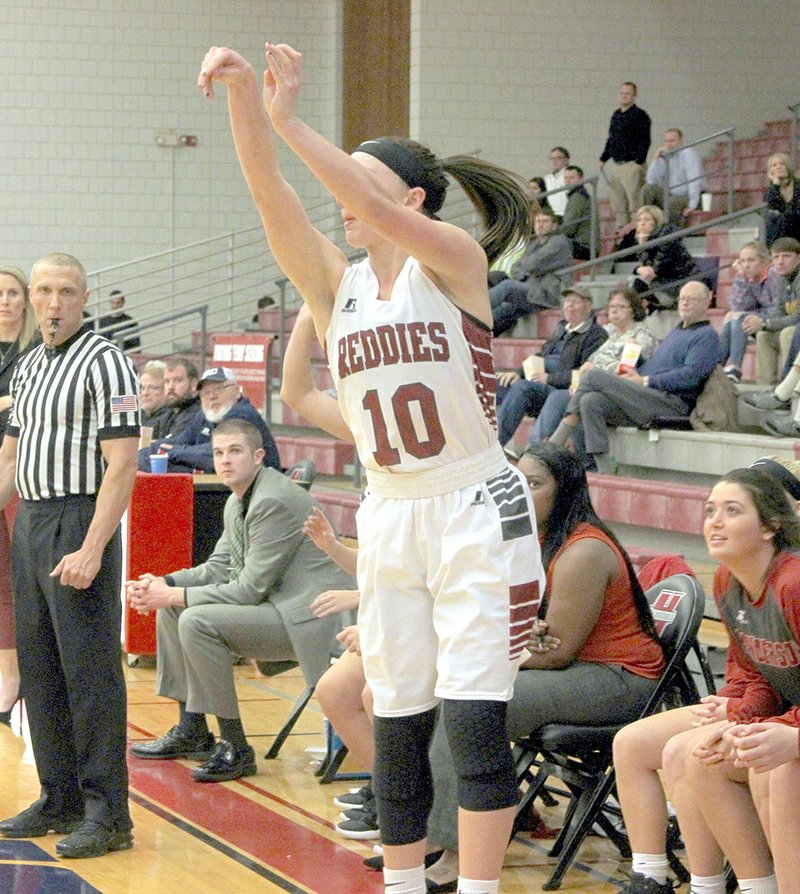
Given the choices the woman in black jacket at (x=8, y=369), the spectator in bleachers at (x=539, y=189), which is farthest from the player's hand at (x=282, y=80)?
the spectator in bleachers at (x=539, y=189)

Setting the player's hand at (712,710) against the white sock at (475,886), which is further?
the player's hand at (712,710)

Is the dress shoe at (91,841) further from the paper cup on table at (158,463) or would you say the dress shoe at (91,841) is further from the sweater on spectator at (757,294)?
the sweater on spectator at (757,294)

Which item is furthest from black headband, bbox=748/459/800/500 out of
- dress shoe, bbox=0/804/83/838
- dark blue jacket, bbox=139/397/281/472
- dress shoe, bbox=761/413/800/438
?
dress shoe, bbox=761/413/800/438

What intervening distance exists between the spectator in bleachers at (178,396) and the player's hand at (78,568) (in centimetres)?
433

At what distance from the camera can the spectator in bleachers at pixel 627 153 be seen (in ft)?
44.5

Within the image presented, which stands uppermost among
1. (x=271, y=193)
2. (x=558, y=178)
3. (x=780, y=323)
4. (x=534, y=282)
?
(x=558, y=178)

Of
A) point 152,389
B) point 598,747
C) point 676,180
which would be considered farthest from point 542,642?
point 676,180

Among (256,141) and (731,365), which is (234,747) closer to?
(256,141)

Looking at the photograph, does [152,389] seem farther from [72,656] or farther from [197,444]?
[72,656]

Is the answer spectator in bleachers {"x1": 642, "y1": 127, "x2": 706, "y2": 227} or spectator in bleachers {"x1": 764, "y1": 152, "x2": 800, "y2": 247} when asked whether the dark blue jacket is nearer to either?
spectator in bleachers {"x1": 764, "y1": 152, "x2": 800, "y2": 247}

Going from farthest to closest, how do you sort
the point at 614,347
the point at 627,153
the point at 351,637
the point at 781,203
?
1. the point at 627,153
2. the point at 781,203
3. the point at 614,347
4. the point at 351,637

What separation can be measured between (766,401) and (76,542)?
5.38 metres

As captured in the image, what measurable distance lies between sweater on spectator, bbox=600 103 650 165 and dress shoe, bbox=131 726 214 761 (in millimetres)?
9373

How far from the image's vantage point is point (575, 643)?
408 centimetres
